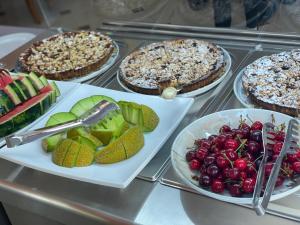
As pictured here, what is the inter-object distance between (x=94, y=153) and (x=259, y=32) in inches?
23.0

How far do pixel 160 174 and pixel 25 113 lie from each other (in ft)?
1.28

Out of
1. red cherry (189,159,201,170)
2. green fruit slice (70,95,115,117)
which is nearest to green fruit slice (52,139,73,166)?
green fruit slice (70,95,115,117)

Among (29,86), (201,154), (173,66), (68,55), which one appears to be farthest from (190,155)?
(68,55)

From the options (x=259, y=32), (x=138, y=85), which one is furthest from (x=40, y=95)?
(x=259, y=32)

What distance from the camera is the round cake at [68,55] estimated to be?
1186 millimetres

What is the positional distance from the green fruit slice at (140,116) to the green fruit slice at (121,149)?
0.06 m

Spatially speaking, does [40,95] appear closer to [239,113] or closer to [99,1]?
[239,113]

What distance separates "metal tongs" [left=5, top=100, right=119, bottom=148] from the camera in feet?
2.66

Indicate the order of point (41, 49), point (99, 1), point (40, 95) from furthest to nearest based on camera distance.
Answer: point (99, 1)
point (41, 49)
point (40, 95)

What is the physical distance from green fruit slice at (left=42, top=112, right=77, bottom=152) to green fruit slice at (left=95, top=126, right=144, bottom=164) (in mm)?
101

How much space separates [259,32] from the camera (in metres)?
1.15

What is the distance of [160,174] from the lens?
79cm

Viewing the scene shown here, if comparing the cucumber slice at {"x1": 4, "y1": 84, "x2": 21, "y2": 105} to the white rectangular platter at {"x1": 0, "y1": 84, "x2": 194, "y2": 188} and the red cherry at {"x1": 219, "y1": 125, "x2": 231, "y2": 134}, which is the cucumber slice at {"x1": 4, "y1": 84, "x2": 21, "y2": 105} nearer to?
the white rectangular platter at {"x1": 0, "y1": 84, "x2": 194, "y2": 188}

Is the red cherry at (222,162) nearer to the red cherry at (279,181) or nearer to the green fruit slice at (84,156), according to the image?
the red cherry at (279,181)
